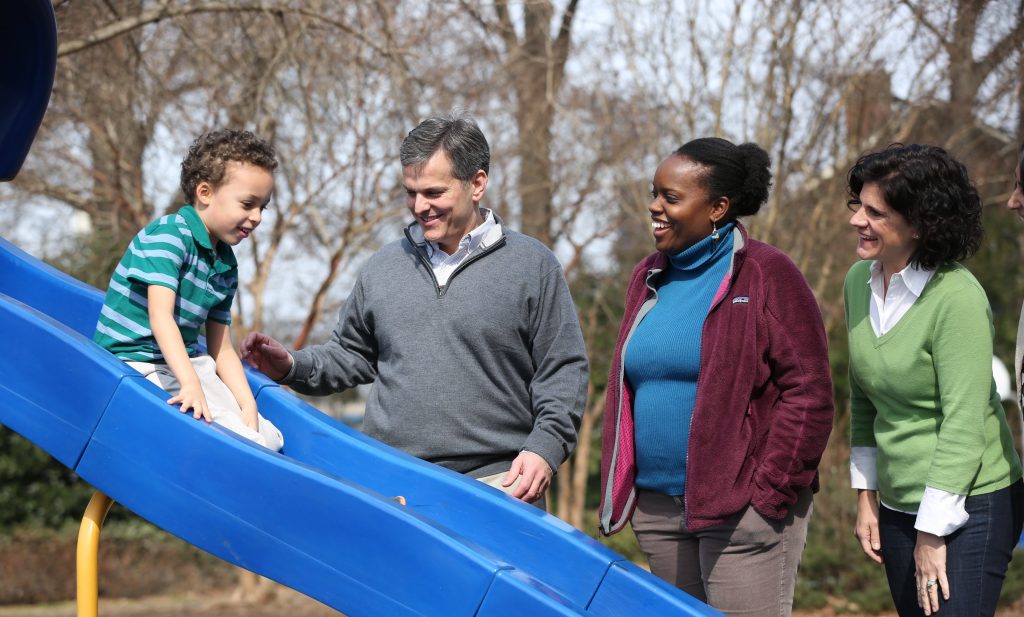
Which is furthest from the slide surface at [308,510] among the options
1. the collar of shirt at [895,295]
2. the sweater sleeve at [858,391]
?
the collar of shirt at [895,295]

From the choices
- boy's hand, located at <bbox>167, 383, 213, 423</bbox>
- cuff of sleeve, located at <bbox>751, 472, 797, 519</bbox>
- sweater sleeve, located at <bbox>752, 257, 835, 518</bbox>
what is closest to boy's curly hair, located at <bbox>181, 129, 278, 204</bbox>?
boy's hand, located at <bbox>167, 383, 213, 423</bbox>

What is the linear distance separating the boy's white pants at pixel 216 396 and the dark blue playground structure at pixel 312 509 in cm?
16

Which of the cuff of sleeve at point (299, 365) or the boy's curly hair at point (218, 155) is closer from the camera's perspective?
the boy's curly hair at point (218, 155)

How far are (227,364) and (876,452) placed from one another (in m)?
1.80

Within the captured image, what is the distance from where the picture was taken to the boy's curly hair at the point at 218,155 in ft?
9.37

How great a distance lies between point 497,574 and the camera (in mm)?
2260

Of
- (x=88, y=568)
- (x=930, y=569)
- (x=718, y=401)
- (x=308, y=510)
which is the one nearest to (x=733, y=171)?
(x=718, y=401)

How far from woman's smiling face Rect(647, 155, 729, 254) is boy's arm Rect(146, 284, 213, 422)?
120 cm

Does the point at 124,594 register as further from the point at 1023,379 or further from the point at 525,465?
the point at 1023,379

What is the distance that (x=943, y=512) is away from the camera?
7.91 feet

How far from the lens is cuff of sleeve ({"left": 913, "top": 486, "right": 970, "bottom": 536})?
2.41 metres

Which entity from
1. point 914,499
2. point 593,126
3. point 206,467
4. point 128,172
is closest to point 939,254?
point 914,499

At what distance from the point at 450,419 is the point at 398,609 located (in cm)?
62

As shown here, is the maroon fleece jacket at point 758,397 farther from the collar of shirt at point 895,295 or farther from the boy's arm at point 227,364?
the boy's arm at point 227,364
